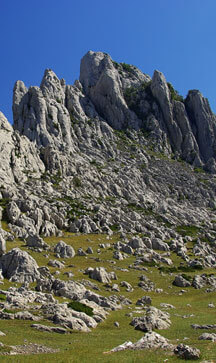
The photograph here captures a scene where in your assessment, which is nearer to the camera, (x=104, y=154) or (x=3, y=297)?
(x=3, y=297)

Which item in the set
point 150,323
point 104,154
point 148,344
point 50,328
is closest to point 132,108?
point 104,154

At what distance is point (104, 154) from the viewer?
149m

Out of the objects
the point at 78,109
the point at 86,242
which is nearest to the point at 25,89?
the point at 78,109

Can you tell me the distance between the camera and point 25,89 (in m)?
152

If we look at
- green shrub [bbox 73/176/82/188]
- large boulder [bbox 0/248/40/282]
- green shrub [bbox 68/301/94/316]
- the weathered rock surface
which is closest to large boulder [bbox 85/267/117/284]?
large boulder [bbox 0/248/40/282]

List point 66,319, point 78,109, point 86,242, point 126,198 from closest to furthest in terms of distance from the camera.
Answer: point 66,319 → point 86,242 → point 126,198 → point 78,109

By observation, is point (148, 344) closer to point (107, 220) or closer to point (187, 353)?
point (187, 353)

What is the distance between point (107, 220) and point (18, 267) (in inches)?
2074

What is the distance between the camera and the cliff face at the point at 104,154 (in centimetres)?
9750

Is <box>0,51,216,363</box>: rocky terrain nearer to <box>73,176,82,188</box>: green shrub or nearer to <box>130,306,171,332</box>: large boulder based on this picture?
<box>130,306,171,332</box>: large boulder

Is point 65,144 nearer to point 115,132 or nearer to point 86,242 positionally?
point 115,132

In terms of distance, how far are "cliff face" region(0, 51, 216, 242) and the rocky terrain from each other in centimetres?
61

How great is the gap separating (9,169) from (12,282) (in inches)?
2583

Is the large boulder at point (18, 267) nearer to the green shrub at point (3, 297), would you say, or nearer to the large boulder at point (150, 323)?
the green shrub at point (3, 297)
